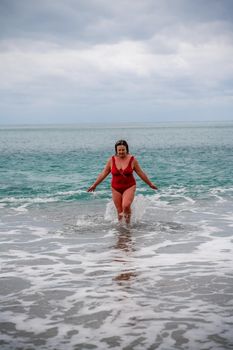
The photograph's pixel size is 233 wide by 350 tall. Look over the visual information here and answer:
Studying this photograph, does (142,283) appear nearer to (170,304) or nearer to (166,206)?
(170,304)

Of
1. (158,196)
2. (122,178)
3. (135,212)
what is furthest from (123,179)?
(158,196)

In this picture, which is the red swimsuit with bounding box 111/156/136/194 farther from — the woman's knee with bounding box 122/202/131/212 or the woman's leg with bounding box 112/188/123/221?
the woman's knee with bounding box 122/202/131/212

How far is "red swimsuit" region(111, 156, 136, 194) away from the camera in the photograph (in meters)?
10.9

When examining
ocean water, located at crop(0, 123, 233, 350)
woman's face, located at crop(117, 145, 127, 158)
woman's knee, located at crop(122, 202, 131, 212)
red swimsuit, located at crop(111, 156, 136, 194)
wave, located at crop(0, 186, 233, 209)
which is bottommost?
wave, located at crop(0, 186, 233, 209)

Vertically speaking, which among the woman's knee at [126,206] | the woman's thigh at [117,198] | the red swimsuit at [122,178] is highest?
the red swimsuit at [122,178]

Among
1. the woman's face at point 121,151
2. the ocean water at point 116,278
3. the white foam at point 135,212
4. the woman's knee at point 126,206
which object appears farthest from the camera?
the white foam at point 135,212

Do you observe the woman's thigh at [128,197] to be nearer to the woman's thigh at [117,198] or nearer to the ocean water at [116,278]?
the woman's thigh at [117,198]

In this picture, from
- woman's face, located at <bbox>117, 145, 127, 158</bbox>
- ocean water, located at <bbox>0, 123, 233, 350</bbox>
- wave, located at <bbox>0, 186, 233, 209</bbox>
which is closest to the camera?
ocean water, located at <bbox>0, 123, 233, 350</bbox>

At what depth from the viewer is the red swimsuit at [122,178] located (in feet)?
35.8

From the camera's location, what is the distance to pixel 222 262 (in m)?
7.55

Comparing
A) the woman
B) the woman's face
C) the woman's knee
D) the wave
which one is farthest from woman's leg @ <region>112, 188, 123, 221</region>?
the wave

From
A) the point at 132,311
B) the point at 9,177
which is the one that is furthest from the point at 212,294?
the point at 9,177

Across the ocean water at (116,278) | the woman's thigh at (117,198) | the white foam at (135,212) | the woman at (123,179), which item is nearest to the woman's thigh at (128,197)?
the woman at (123,179)

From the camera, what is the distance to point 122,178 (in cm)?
1102
